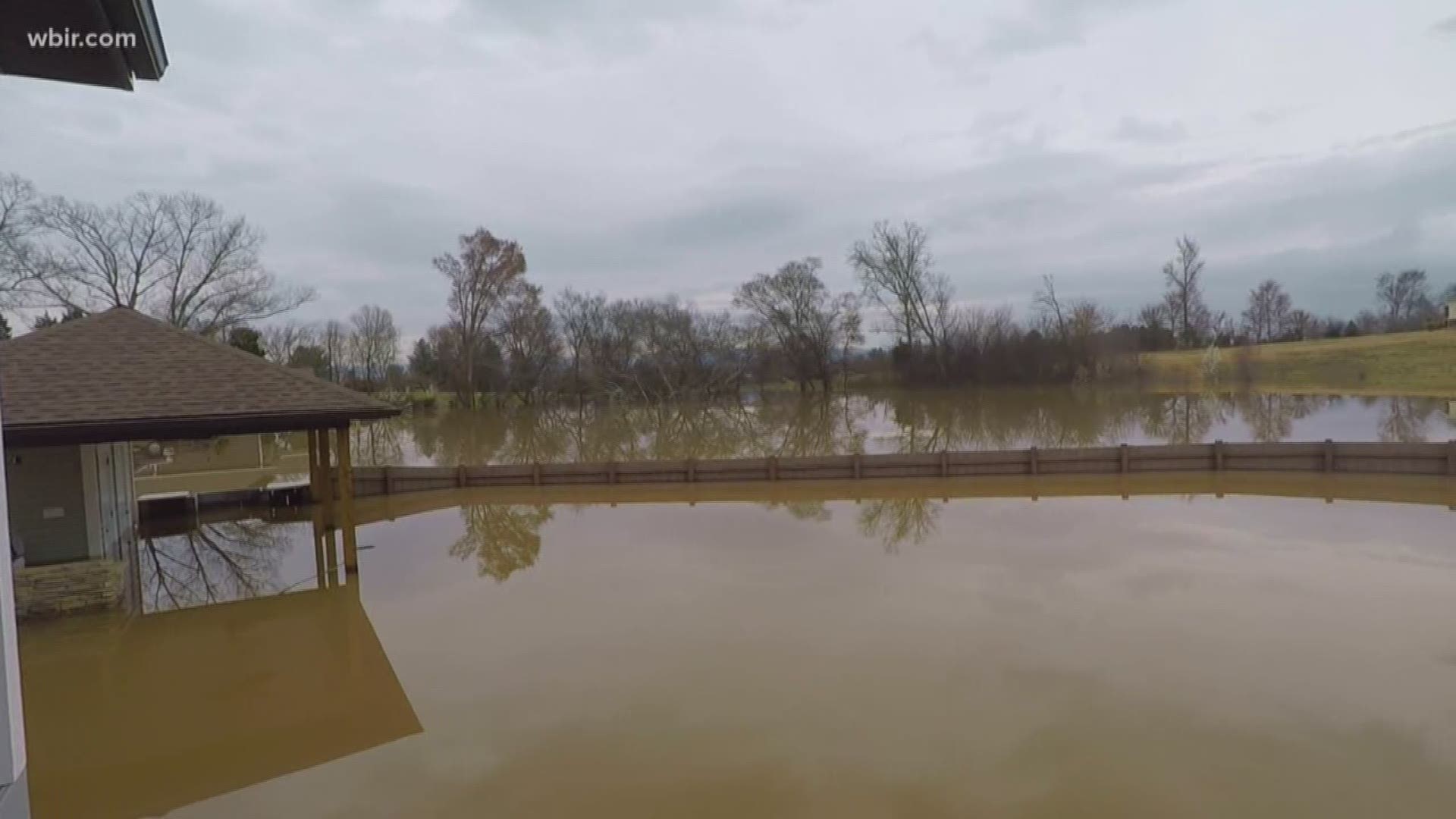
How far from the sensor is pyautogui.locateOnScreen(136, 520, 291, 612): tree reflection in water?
10.5 m

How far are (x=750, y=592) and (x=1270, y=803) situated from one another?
544cm

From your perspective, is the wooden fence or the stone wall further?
the wooden fence

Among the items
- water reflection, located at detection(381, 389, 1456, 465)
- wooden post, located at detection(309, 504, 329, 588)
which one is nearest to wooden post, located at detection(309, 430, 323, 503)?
wooden post, located at detection(309, 504, 329, 588)

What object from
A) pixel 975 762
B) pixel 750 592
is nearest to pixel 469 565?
pixel 750 592

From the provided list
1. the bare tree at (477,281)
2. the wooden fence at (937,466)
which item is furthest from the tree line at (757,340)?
the wooden fence at (937,466)

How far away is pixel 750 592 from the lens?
29.9 ft

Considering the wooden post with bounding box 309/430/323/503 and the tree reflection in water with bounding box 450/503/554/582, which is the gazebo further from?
the wooden post with bounding box 309/430/323/503

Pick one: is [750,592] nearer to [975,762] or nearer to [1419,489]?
[975,762]

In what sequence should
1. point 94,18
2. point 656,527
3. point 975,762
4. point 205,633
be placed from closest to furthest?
point 94,18, point 975,762, point 205,633, point 656,527

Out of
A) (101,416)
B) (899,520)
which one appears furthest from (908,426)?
(101,416)

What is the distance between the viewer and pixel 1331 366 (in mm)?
45469

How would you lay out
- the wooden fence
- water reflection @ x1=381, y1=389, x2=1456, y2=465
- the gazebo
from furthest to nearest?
water reflection @ x1=381, y1=389, x2=1456, y2=465
the wooden fence
the gazebo

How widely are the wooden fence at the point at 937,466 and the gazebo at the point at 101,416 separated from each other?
6.54 metres

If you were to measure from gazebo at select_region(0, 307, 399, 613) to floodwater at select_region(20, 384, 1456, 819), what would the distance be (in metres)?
1.08
